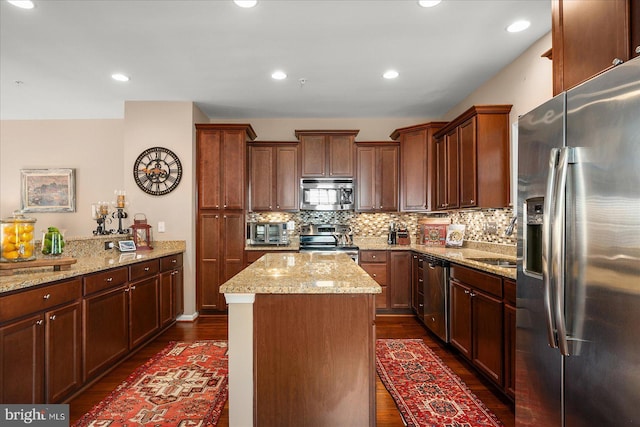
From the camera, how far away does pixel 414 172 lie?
182 inches

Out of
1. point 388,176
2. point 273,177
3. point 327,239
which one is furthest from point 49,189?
point 388,176

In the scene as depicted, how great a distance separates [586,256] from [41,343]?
2871mm

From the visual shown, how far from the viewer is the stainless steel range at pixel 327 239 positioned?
4555 mm

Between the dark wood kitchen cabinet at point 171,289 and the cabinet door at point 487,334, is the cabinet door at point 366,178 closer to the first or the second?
the cabinet door at point 487,334

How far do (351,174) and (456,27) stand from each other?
2396 mm

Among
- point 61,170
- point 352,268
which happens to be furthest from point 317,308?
point 61,170

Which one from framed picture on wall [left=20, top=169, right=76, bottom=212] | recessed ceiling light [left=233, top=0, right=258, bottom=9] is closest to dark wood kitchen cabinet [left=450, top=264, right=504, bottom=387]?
recessed ceiling light [left=233, top=0, right=258, bottom=9]

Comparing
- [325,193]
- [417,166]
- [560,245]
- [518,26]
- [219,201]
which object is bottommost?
[560,245]

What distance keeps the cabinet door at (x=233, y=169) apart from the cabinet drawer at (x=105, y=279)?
1.73m

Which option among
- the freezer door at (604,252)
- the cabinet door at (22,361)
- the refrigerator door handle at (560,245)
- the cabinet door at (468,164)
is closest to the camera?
the freezer door at (604,252)

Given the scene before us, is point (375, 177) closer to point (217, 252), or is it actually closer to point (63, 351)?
point (217, 252)

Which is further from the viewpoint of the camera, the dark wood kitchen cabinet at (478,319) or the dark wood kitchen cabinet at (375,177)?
the dark wood kitchen cabinet at (375,177)

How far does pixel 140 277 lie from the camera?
3230 mm

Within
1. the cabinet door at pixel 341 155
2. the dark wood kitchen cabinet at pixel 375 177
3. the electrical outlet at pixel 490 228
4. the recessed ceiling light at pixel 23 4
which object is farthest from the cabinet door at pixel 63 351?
the electrical outlet at pixel 490 228
